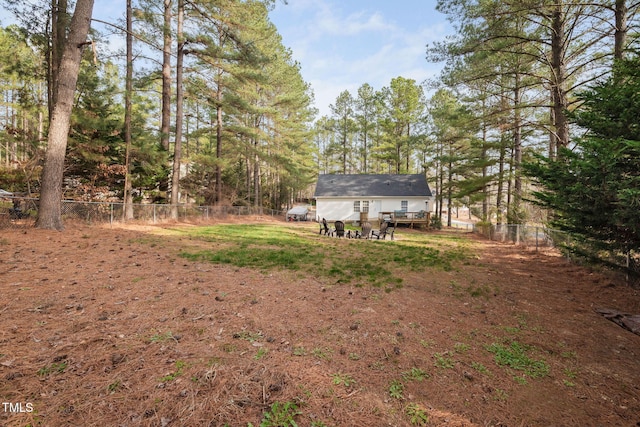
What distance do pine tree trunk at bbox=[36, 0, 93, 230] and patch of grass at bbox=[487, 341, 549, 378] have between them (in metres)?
11.0

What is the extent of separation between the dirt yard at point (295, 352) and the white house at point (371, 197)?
64.0 ft

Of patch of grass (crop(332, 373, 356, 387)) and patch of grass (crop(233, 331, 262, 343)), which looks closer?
patch of grass (crop(332, 373, 356, 387))

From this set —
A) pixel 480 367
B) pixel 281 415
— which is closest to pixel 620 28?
pixel 480 367

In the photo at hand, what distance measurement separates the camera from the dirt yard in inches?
79.0

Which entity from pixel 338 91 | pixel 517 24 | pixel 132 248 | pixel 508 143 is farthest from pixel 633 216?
pixel 338 91

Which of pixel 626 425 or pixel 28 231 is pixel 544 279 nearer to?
pixel 626 425

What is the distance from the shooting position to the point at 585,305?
4.61 m

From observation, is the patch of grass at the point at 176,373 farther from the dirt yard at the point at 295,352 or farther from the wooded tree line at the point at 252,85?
the wooded tree line at the point at 252,85

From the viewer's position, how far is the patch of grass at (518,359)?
2.71 metres

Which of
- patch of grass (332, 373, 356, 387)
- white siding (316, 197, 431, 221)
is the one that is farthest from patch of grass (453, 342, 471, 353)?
white siding (316, 197, 431, 221)

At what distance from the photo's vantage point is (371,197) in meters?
25.0

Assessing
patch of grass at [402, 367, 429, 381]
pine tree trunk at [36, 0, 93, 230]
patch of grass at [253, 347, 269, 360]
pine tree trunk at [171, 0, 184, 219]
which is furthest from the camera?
pine tree trunk at [171, 0, 184, 219]

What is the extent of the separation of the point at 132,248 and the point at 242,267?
314 cm

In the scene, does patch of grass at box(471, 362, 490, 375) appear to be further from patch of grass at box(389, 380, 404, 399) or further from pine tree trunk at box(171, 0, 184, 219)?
pine tree trunk at box(171, 0, 184, 219)
